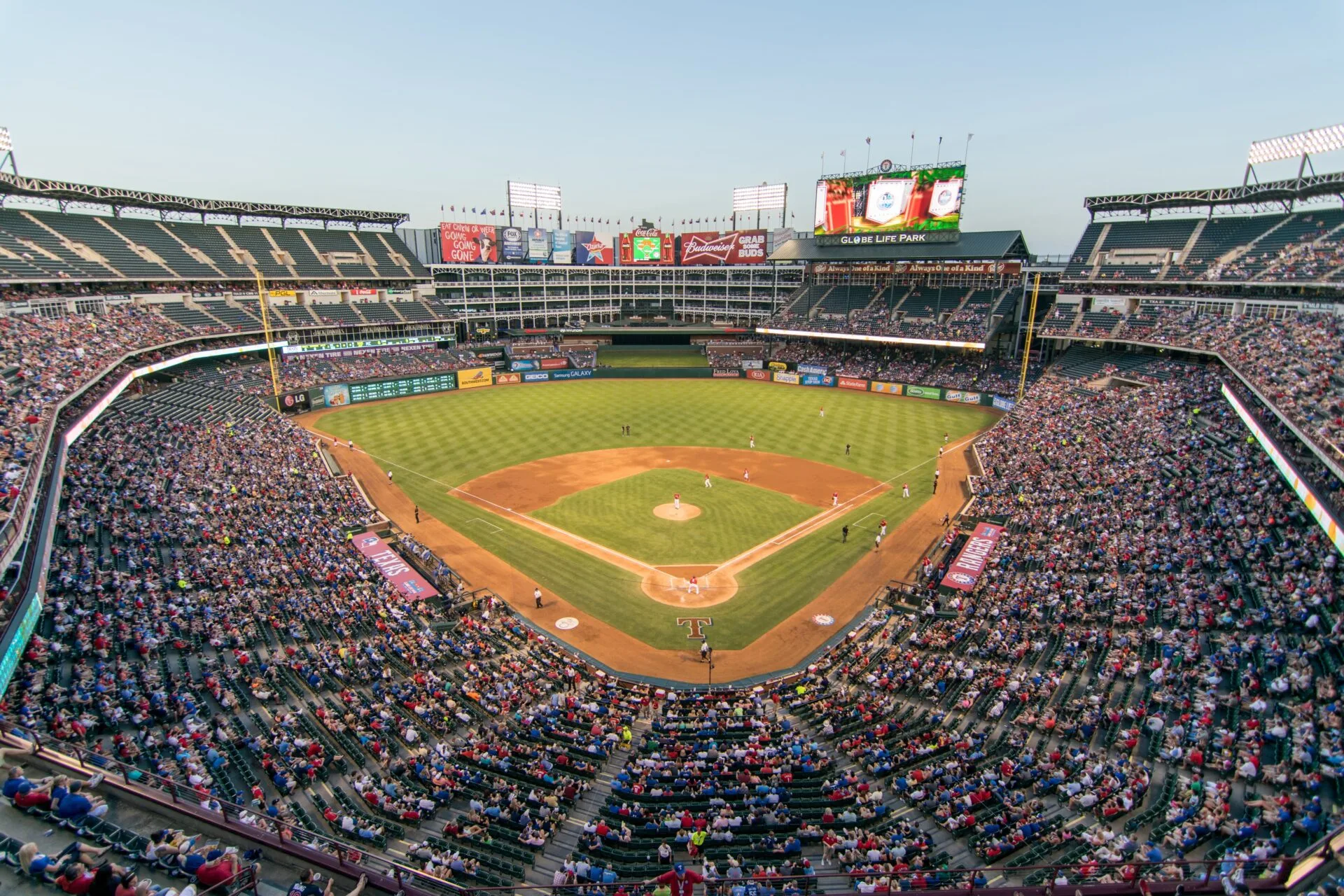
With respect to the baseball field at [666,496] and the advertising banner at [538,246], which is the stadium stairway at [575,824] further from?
the advertising banner at [538,246]

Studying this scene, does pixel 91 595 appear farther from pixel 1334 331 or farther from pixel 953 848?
pixel 1334 331

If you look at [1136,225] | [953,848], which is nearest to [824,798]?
[953,848]

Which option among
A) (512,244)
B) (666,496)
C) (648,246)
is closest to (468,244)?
(512,244)

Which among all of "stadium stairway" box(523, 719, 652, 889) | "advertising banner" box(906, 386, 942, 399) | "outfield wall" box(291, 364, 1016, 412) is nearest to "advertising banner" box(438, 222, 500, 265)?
"outfield wall" box(291, 364, 1016, 412)

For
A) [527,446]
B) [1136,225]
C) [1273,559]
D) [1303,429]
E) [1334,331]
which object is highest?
[1136,225]

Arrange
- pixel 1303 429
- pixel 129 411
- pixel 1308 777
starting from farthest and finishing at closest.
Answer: pixel 129 411
pixel 1303 429
pixel 1308 777

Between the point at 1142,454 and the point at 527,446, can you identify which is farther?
the point at 527,446

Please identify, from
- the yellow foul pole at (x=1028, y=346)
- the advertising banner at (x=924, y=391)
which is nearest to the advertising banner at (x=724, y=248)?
the advertising banner at (x=924, y=391)

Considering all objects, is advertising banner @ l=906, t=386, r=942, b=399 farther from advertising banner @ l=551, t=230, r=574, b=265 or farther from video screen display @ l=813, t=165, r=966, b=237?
advertising banner @ l=551, t=230, r=574, b=265
